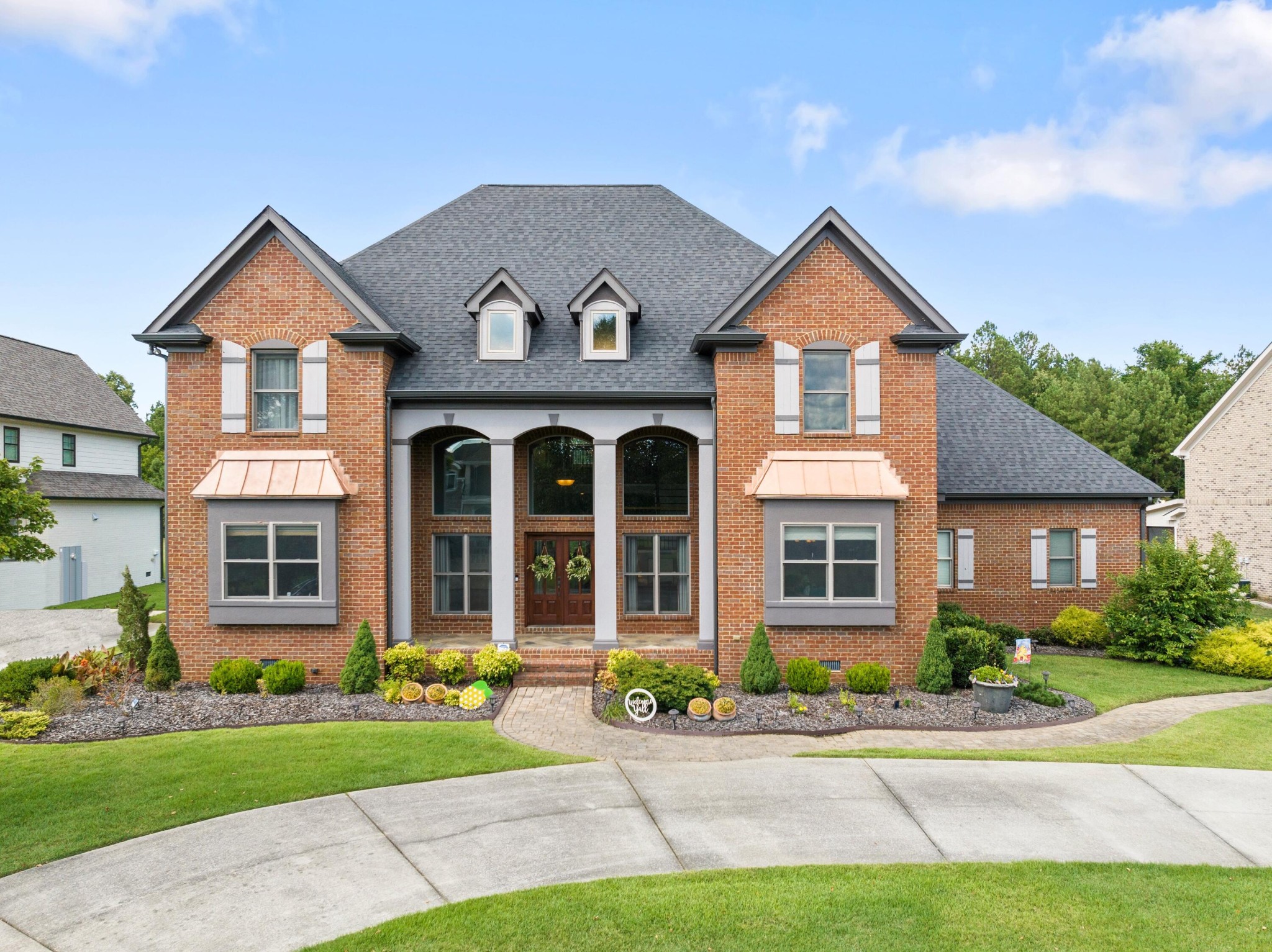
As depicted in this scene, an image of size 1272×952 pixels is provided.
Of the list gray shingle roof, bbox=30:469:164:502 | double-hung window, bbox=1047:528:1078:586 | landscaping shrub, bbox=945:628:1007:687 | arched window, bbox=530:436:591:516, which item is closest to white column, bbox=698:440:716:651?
arched window, bbox=530:436:591:516

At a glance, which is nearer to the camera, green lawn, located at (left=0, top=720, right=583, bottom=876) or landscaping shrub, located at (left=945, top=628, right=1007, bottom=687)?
green lawn, located at (left=0, top=720, right=583, bottom=876)

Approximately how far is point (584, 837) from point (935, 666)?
8.77 m

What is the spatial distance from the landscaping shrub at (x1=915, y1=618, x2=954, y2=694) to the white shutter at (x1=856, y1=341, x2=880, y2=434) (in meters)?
4.25

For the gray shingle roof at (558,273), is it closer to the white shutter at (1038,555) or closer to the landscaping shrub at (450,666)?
the landscaping shrub at (450,666)

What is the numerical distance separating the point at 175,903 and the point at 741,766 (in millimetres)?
6957

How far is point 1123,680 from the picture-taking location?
49.5 ft

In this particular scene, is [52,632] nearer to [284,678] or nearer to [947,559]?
[284,678]

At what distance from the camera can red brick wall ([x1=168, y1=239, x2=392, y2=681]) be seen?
47.8 ft

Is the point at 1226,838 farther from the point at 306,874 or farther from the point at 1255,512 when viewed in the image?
the point at 1255,512

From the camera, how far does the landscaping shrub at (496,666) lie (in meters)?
14.1

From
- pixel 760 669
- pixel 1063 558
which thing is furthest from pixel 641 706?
pixel 1063 558

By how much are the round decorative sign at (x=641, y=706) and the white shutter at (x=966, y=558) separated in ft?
35.3

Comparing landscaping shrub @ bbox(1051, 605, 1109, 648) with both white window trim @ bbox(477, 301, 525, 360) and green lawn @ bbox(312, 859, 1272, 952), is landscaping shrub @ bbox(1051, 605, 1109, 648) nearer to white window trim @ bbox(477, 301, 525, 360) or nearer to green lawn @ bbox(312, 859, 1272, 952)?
green lawn @ bbox(312, 859, 1272, 952)

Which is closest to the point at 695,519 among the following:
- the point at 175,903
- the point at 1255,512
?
the point at 175,903
